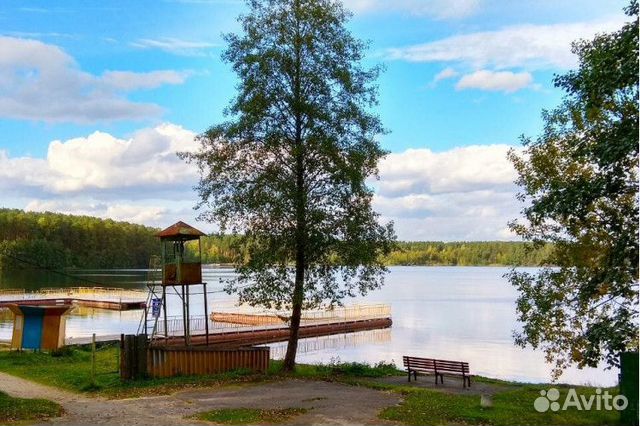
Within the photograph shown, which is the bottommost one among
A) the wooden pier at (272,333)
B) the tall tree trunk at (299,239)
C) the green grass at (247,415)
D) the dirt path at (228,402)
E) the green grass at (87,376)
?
the wooden pier at (272,333)

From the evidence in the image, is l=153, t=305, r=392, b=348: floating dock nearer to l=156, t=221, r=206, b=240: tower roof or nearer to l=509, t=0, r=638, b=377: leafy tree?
l=156, t=221, r=206, b=240: tower roof

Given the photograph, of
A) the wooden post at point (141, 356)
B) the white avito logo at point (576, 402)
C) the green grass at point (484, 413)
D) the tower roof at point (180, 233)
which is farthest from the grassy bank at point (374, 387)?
the tower roof at point (180, 233)

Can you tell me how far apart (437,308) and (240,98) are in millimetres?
56155

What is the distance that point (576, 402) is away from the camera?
1481 centimetres

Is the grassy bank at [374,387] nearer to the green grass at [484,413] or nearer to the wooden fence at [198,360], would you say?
the green grass at [484,413]

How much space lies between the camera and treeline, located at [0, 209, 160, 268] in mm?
138000

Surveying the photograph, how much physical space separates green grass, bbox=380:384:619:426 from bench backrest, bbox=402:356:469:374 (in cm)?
306

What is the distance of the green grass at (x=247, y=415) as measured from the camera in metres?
13.1

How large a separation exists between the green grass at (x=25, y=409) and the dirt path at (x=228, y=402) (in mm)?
412

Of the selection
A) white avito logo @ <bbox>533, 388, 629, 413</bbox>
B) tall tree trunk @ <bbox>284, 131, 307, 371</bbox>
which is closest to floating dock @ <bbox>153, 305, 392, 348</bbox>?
tall tree trunk @ <bbox>284, 131, 307, 371</bbox>

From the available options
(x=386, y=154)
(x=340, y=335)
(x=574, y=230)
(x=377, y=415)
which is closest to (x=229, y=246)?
(x=386, y=154)

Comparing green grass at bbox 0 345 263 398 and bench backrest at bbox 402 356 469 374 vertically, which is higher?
bench backrest at bbox 402 356 469 374

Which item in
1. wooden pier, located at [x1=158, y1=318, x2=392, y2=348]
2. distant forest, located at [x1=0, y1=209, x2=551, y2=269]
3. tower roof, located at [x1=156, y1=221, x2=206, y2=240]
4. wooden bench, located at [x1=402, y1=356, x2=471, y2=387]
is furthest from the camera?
distant forest, located at [x1=0, y1=209, x2=551, y2=269]

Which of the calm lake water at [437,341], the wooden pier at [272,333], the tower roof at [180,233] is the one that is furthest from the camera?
the wooden pier at [272,333]
